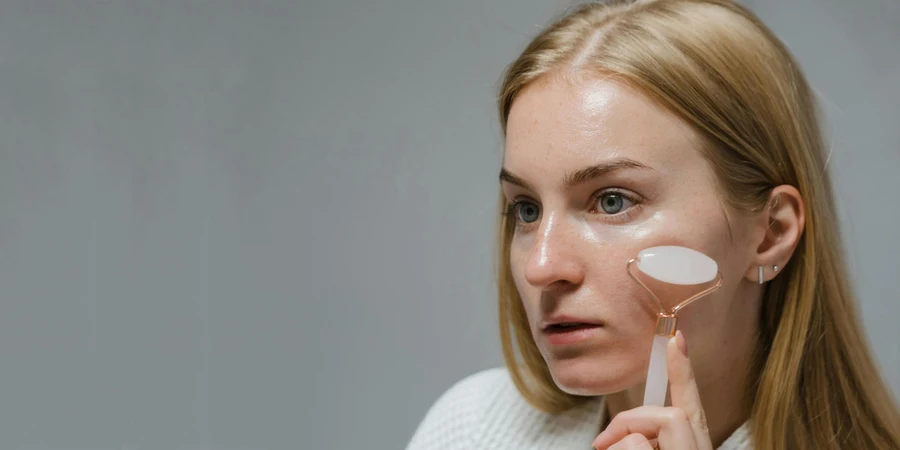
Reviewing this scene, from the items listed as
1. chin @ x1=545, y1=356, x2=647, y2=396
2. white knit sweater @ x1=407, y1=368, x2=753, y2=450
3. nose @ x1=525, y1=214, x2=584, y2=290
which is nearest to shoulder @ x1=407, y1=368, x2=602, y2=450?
white knit sweater @ x1=407, y1=368, x2=753, y2=450

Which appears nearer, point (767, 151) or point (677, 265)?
point (677, 265)

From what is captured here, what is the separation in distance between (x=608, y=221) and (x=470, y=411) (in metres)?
0.56

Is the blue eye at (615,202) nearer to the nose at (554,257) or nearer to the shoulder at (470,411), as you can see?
the nose at (554,257)

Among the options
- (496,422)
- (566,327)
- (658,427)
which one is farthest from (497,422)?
(658,427)

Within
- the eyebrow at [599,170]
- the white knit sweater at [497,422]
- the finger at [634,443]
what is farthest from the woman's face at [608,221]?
Answer: the white knit sweater at [497,422]

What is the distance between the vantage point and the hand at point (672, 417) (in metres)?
1.34

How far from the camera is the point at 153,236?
7.05 ft

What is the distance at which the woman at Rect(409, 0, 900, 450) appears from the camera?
1.42m

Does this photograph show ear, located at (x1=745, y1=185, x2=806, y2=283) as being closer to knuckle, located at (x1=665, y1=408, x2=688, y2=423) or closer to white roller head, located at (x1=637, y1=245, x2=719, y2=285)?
white roller head, located at (x1=637, y1=245, x2=719, y2=285)

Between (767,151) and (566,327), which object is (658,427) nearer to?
(566,327)

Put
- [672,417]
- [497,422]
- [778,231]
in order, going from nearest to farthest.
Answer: [672,417]
[778,231]
[497,422]

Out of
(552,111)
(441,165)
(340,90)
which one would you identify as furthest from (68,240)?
(552,111)

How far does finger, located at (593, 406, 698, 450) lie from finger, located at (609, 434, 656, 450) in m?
0.01

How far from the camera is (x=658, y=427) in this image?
53.1 inches
